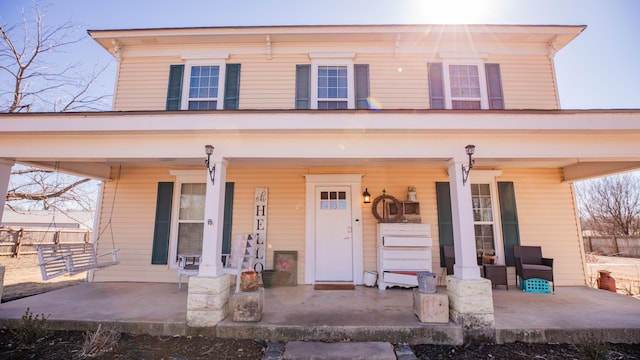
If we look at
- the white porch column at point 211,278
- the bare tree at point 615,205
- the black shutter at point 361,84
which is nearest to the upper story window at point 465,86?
the black shutter at point 361,84

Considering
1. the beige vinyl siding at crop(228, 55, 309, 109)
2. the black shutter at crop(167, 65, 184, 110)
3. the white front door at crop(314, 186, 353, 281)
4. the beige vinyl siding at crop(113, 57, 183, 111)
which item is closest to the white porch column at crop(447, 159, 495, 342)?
the white front door at crop(314, 186, 353, 281)

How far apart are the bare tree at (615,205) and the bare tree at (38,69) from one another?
28026 millimetres

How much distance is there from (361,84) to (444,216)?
3.18 m

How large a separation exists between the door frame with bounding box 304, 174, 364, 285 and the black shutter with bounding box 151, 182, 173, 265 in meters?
2.80

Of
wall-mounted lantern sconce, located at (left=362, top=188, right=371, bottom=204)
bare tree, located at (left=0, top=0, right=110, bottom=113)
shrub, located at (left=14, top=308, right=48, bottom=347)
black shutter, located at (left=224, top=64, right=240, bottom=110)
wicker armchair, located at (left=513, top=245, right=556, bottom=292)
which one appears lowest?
shrub, located at (left=14, top=308, right=48, bottom=347)

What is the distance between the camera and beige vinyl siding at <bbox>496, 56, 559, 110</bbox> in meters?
6.14

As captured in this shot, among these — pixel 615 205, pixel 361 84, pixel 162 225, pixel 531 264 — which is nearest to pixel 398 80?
pixel 361 84

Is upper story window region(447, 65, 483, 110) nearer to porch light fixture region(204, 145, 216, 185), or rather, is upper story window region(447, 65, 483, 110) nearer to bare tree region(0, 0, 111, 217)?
porch light fixture region(204, 145, 216, 185)

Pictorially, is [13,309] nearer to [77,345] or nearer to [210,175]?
[77,345]

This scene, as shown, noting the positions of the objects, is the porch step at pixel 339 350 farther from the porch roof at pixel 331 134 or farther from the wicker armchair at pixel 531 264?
the wicker armchair at pixel 531 264

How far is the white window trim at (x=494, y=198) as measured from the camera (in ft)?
19.3

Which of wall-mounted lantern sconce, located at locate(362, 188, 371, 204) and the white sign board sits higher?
wall-mounted lantern sconce, located at locate(362, 188, 371, 204)

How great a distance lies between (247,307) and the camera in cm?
361

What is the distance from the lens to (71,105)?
1008cm
